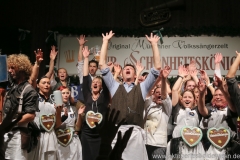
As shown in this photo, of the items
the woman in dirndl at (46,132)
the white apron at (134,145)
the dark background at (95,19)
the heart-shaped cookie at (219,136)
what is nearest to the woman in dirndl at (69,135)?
the woman in dirndl at (46,132)

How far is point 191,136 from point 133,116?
804 mm

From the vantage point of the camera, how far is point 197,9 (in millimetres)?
6691

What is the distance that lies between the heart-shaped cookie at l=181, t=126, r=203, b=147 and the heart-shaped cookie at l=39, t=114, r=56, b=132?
4.43ft

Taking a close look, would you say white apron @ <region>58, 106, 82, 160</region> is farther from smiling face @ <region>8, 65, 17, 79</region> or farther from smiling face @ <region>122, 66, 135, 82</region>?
smiling face @ <region>8, 65, 17, 79</region>

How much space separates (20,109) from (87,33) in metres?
3.74

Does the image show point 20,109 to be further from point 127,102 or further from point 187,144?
point 187,144

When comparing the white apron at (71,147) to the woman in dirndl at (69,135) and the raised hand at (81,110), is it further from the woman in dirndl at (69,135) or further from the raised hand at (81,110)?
the raised hand at (81,110)

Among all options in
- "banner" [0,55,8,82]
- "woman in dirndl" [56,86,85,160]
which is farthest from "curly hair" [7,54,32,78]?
"woman in dirndl" [56,86,85,160]

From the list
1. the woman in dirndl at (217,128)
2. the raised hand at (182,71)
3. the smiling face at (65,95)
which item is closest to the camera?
the woman in dirndl at (217,128)

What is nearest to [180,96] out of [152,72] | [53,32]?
[152,72]

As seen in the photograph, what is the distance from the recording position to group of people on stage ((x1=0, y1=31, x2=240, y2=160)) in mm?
3268

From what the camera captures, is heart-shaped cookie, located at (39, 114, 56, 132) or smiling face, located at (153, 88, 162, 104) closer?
heart-shaped cookie, located at (39, 114, 56, 132)

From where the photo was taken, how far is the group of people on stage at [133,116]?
10.7 ft

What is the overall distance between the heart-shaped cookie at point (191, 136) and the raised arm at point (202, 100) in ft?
0.64
